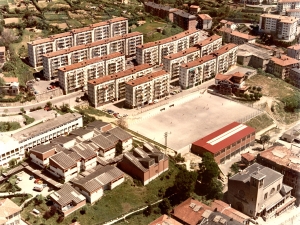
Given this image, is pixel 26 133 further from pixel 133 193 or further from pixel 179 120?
pixel 179 120

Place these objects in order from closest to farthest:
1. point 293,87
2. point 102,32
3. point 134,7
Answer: point 293,87 → point 102,32 → point 134,7

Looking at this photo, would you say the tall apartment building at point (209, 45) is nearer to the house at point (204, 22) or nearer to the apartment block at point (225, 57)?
the apartment block at point (225, 57)

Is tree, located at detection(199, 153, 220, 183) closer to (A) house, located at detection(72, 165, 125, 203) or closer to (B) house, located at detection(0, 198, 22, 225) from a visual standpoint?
(A) house, located at detection(72, 165, 125, 203)

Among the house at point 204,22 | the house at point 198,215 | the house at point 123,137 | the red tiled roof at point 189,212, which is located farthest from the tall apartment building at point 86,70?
the red tiled roof at point 189,212

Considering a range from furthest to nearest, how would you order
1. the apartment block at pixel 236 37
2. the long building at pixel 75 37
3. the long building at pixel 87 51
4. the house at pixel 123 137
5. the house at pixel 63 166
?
the apartment block at pixel 236 37
the long building at pixel 75 37
the long building at pixel 87 51
the house at pixel 123 137
the house at pixel 63 166

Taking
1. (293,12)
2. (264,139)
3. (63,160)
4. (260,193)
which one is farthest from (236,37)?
(63,160)

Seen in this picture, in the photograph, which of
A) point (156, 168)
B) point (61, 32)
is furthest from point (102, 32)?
point (156, 168)

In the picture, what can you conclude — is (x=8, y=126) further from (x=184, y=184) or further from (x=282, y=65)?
(x=282, y=65)
